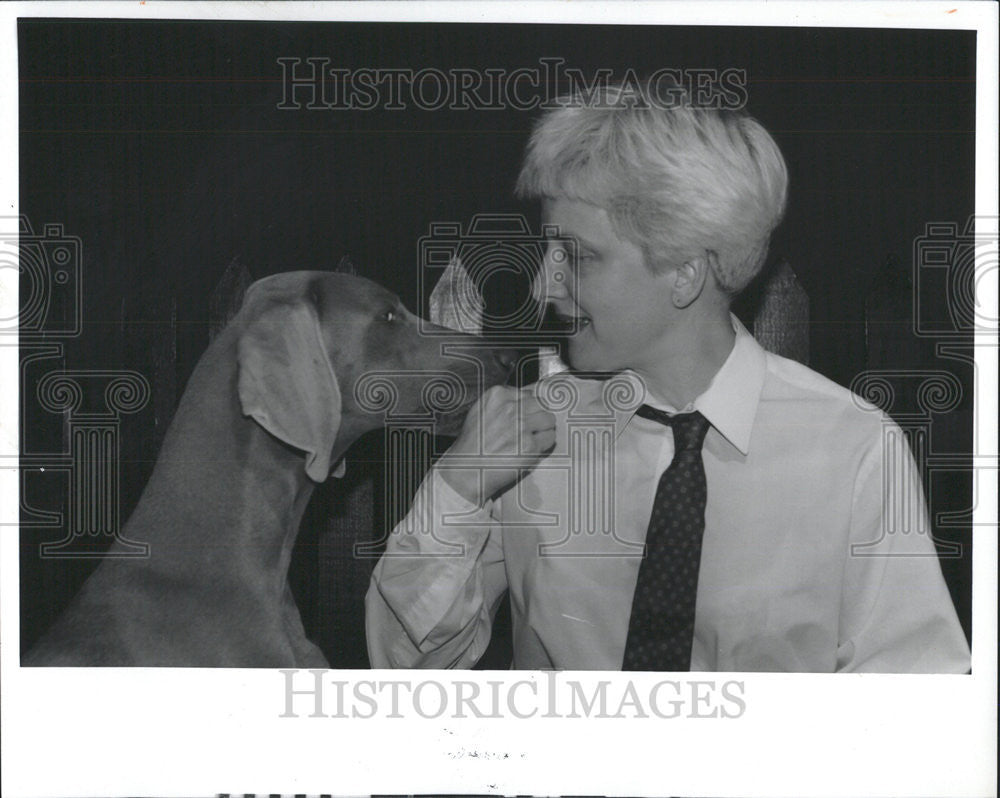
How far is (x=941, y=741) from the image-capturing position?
210 centimetres

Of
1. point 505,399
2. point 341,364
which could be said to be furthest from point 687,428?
point 341,364

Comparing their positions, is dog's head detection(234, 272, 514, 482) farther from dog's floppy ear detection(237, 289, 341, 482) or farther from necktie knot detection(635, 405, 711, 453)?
necktie knot detection(635, 405, 711, 453)

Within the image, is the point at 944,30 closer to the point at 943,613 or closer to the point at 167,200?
the point at 943,613

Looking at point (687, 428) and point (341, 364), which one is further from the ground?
point (341, 364)

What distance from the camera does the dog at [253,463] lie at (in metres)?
1.98

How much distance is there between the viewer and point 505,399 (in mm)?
2055

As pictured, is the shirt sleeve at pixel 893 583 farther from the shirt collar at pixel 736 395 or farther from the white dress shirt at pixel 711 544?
the shirt collar at pixel 736 395

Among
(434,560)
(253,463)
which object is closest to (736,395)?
(434,560)

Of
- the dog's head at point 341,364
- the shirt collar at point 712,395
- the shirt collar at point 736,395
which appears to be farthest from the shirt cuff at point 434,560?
the shirt collar at point 736,395

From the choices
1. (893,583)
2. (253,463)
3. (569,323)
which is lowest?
(893,583)

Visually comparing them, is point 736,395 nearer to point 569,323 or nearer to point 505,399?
point 569,323

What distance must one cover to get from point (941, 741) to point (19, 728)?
2.14 meters

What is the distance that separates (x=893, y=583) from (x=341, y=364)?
4.38ft

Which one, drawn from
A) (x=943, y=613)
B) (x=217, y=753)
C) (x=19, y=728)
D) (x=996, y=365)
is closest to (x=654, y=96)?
(x=996, y=365)
